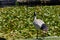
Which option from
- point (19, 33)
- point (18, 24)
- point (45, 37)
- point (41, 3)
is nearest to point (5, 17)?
point (18, 24)

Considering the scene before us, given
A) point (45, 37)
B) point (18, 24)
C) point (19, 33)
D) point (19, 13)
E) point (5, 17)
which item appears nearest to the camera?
point (45, 37)

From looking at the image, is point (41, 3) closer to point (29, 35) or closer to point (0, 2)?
point (0, 2)

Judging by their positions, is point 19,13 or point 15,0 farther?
point 15,0

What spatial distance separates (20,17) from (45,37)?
12.9ft

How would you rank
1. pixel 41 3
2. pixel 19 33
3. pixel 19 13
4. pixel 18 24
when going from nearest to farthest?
pixel 19 33 < pixel 18 24 < pixel 19 13 < pixel 41 3

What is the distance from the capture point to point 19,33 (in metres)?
9.37

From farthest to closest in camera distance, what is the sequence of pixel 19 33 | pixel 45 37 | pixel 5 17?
pixel 5 17 < pixel 19 33 < pixel 45 37

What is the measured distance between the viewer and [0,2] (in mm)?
18500

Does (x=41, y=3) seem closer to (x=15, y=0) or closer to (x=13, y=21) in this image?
(x=15, y=0)

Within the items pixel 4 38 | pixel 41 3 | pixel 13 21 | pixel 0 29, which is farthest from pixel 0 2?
pixel 4 38

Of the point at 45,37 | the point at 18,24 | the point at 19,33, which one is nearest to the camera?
the point at 45,37

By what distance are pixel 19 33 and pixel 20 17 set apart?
3.06 m

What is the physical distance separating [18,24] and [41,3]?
23.1ft

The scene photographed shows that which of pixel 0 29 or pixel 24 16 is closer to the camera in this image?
pixel 0 29
